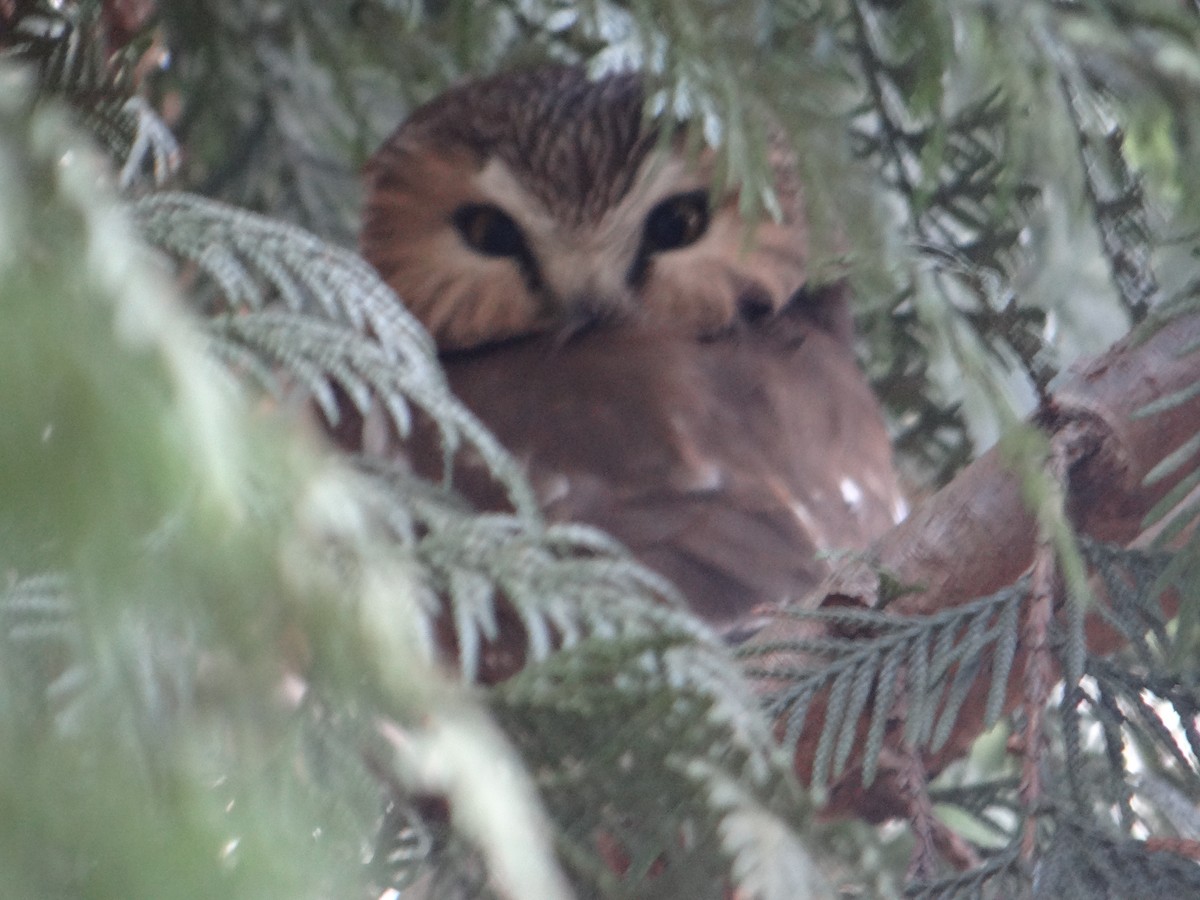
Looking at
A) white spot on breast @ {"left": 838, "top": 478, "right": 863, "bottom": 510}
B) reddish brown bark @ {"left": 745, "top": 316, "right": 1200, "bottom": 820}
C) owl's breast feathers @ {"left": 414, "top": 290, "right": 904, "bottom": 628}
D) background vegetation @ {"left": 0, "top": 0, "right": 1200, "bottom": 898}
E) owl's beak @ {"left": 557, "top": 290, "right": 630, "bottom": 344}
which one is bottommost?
white spot on breast @ {"left": 838, "top": 478, "right": 863, "bottom": 510}

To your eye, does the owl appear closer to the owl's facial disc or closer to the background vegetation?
the owl's facial disc

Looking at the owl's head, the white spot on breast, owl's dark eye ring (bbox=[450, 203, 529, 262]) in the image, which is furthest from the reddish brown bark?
owl's dark eye ring (bbox=[450, 203, 529, 262])

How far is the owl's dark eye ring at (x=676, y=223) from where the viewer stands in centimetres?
196

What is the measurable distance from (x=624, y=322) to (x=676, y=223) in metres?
0.16

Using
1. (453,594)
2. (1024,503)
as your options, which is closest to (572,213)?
(1024,503)

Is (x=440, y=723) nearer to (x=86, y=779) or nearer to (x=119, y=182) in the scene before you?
(x=86, y=779)

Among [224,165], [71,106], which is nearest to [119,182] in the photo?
[71,106]

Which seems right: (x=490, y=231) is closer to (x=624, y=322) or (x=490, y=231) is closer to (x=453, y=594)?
(x=624, y=322)

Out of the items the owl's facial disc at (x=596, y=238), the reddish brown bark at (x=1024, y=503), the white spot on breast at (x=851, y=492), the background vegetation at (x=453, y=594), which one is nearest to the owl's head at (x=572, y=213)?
the owl's facial disc at (x=596, y=238)

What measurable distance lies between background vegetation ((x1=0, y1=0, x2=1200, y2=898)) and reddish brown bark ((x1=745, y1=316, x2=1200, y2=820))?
0.4 inches

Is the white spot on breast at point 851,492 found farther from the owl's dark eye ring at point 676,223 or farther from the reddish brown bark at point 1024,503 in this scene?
the reddish brown bark at point 1024,503

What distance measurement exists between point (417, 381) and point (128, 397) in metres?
0.23

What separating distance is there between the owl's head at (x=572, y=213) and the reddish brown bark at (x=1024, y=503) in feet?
3.00

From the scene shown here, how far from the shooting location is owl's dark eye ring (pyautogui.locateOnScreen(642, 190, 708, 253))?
1.96 metres
